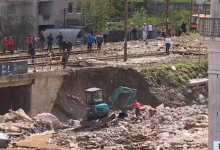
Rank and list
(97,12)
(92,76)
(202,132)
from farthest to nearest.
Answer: (97,12)
(92,76)
(202,132)

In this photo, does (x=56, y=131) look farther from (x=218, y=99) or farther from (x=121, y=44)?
(x=121, y=44)

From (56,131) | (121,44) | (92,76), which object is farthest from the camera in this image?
(121,44)

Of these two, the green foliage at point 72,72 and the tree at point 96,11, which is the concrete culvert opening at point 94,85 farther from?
the tree at point 96,11

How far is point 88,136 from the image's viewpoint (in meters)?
29.3

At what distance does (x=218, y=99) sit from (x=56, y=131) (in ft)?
40.0

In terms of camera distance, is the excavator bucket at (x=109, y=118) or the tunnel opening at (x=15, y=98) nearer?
the excavator bucket at (x=109, y=118)

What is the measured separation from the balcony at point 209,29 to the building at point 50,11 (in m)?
39.4

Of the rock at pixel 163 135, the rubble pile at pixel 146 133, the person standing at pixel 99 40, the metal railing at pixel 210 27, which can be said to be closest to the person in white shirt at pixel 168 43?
the person standing at pixel 99 40

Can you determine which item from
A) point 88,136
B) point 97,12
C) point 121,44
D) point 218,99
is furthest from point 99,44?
point 218,99

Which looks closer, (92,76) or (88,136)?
(88,136)

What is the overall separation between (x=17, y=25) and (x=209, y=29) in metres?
37.6

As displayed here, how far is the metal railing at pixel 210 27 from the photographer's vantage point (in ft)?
67.6

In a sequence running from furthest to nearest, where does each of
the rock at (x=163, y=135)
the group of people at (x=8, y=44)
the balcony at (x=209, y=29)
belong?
the group of people at (x=8, y=44) → the rock at (x=163, y=135) → the balcony at (x=209, y=29)

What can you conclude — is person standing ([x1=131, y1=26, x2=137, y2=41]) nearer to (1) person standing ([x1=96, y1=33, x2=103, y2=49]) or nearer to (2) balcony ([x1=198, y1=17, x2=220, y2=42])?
(1) person standing ([x1=96, y1=33, x2=103, y2=49])
